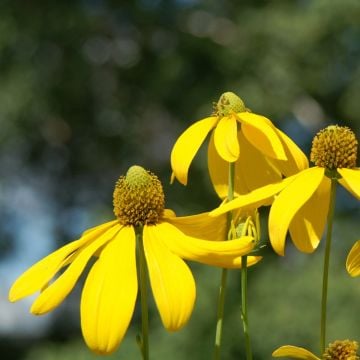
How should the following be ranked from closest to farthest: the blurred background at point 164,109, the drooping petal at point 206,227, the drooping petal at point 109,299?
the drooping petal at point 109,299 → the drooping petal at point 206,227 → the blurred background at point 164,109

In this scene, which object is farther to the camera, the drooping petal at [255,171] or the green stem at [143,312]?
the drooping petal at [255,171]

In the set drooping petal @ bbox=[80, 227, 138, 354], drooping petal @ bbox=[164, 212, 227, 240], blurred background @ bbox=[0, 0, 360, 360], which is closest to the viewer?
drooping petal @ bbox=[80, 227, 138, 354]

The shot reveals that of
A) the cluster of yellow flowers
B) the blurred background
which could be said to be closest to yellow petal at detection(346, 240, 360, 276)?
the cluster of yellow flowers

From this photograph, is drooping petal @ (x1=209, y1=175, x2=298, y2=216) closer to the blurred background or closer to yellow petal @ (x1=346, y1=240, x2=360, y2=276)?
yellow petal @ (x1=346, y1=240, x2=360, y2=276)

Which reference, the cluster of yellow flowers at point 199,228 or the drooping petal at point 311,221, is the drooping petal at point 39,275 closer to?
the cluster of yellow flowers at point 199,228

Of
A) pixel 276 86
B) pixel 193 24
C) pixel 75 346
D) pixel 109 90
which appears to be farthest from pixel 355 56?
pixel 75 346

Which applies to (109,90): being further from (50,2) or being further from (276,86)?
(276,86)

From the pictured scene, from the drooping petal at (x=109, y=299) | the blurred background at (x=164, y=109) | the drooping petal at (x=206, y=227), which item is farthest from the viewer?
the blurred background at (x=164, y=109)

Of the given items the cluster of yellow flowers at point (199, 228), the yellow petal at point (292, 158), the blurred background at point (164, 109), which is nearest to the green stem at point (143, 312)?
the cluster of yellow flowers at point (199, 228)
